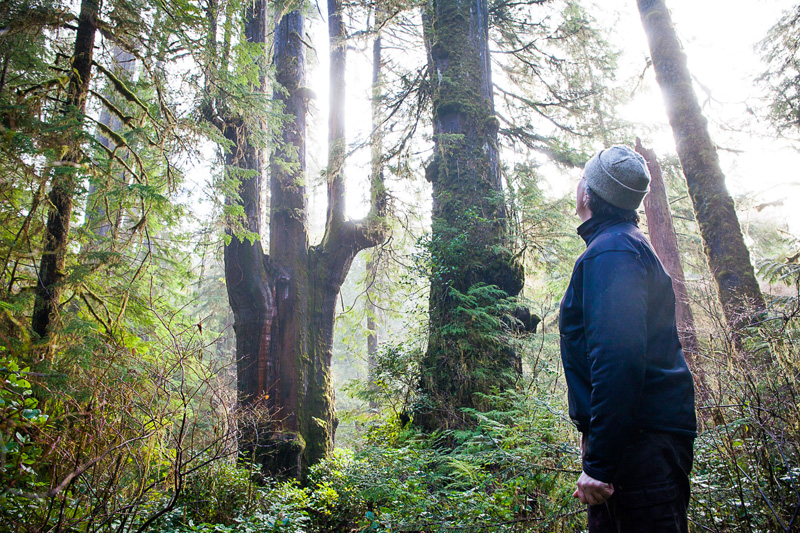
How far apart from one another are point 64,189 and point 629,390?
4945mm

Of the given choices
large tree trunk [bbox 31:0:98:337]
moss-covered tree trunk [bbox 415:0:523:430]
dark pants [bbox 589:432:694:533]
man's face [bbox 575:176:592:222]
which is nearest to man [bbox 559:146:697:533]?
dark pants [bbox 589:432:694:533]

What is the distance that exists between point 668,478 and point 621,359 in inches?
18.7

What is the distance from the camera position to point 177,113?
5910 millimetres

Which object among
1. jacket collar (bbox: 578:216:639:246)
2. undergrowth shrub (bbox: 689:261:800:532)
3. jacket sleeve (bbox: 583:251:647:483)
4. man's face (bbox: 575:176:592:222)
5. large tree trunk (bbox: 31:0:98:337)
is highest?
large tree trunk (bbox: 31:0:98:337)

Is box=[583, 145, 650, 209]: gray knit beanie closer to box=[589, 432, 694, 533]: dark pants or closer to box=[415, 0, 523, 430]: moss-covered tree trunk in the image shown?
box=[589, 432, 694, 533]: dark pants

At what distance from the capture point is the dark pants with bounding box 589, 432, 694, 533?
1489mm

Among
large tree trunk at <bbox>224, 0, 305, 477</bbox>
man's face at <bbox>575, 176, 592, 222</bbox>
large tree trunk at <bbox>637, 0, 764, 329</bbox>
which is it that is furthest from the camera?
large tree trunk at <bbox>224, 0, 305, 477</bbox>

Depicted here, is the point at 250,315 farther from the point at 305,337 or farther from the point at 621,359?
the point at 621,359

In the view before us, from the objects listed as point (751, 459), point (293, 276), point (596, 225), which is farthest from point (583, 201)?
point (293, 276)

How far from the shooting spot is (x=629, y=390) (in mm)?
1472

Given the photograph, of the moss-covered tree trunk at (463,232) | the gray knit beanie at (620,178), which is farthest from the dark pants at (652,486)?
the moss-covered tree trunk at (463,232)

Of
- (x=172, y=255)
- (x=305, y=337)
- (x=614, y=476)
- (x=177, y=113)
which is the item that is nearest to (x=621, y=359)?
(x=614, y=476)

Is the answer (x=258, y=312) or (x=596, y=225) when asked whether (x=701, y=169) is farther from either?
(x=258, y=312)

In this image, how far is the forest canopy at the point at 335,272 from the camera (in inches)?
113
